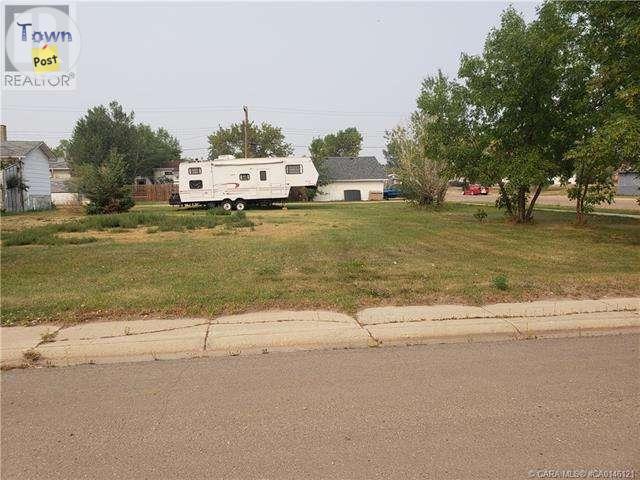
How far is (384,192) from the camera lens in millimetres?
53344

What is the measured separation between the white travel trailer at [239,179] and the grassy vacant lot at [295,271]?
13.9 meters

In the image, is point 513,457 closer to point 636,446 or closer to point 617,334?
point 636,446

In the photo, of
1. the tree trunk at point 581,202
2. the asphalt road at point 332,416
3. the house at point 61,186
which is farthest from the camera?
the house at point 61,186

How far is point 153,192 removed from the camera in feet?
162

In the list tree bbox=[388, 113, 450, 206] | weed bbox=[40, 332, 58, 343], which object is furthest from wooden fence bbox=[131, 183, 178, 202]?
weed bbox=[40, 332, 58, 343]

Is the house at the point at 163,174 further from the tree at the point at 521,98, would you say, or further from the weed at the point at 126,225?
the tree at the point at 521,98

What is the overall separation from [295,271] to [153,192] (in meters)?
45.5

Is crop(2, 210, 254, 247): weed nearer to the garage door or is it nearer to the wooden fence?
the garage door

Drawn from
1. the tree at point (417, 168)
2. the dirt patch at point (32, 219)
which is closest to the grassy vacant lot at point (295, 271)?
the dirt patch at point (32, 219)

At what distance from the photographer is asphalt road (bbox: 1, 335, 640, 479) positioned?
2736mm

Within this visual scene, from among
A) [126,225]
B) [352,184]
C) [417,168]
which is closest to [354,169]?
[352,184]

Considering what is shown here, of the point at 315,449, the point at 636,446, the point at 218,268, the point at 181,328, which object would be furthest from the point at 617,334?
the point at 218,268

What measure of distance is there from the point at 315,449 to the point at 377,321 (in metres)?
2.66

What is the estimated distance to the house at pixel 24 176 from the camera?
2612 centimetres
